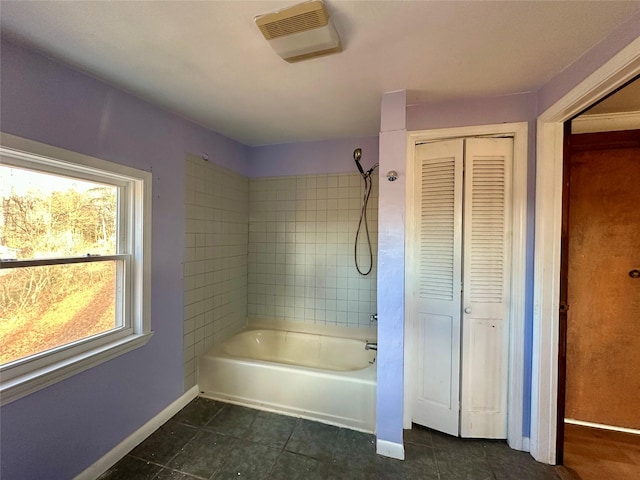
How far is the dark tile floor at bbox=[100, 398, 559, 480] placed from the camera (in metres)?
1.52

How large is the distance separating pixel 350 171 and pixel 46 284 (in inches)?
92.1

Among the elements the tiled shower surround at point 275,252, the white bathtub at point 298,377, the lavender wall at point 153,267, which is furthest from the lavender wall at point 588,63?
the lavender wall at point 153,267

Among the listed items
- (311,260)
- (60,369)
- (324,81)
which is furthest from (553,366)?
(60,369)

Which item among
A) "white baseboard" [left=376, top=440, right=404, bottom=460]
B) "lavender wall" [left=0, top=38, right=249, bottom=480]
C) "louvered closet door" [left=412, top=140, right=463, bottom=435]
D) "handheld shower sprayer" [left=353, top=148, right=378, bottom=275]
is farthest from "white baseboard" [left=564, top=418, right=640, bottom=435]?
"lavender wall" [left=0, top=38, right=249, bottom=480]

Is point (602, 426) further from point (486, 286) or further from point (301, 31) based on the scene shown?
point (301, 31)

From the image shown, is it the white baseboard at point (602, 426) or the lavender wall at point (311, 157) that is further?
the lavender wall at point (311, 157)

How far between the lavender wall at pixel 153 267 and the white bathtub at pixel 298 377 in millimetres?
347

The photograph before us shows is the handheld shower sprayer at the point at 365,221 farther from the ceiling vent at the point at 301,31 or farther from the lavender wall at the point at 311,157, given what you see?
the ceiling vent at the point at 301,31

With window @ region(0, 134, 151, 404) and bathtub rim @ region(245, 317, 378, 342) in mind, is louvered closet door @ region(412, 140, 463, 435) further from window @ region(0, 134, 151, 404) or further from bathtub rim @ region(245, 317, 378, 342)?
window @ region(0, 134, 151, 404)

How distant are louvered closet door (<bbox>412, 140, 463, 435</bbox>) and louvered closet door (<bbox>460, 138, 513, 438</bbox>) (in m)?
0.06

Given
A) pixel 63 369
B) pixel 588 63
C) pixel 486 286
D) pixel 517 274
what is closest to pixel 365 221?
pixel 486 286

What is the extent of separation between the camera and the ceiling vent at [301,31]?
3.33 feet

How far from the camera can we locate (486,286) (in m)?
1.77

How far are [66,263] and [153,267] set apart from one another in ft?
1.57
